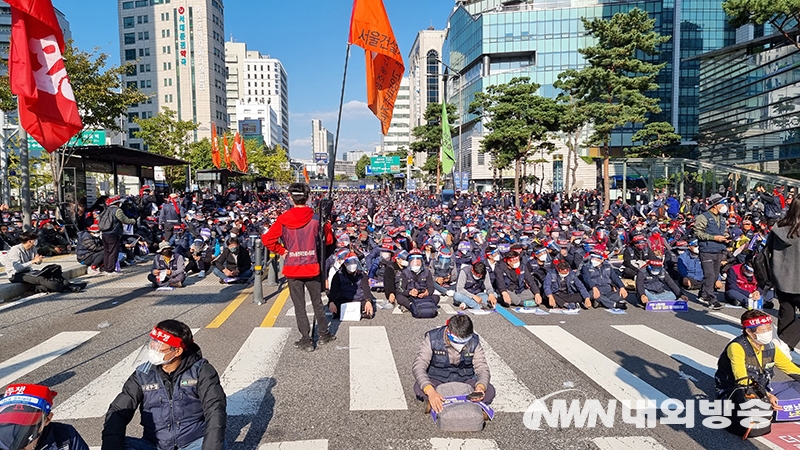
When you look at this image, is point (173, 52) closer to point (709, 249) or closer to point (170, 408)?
point (709, 249)

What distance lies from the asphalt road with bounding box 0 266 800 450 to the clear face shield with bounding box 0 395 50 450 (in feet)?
5.42

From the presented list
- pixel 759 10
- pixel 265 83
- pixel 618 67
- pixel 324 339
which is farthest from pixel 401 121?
pixel 324 339

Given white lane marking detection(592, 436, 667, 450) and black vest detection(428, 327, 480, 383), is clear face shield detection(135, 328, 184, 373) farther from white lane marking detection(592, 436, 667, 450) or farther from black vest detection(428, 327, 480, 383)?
white lane marking detection(592, 436, 667, 450)

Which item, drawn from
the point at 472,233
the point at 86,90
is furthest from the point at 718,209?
the point at 86,90

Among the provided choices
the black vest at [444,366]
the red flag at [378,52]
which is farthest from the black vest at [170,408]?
the red flag at [378,52]

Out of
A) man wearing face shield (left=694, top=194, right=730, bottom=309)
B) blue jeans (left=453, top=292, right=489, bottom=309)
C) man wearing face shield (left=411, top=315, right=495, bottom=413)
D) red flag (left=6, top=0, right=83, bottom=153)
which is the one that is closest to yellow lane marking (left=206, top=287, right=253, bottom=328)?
red flag (left=6, top=0, right=83, bottom=153)

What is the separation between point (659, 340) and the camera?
709 centimetres

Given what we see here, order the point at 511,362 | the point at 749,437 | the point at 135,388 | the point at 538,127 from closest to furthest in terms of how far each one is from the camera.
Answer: the point at 135,388 < the point at 749,437 < the point at 511,362 < the point at 538,127

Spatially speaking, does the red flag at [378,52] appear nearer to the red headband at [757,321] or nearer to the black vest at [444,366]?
the black vest at [444,366]

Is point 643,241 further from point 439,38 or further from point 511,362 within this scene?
point 439,38

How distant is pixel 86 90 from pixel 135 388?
17.4 metres

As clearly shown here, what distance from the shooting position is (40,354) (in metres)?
6.27

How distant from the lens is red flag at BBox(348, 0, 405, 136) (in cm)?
918

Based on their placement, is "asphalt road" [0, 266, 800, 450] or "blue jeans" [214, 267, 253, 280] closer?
"asphalt road" [0, 266, 800, 450]
